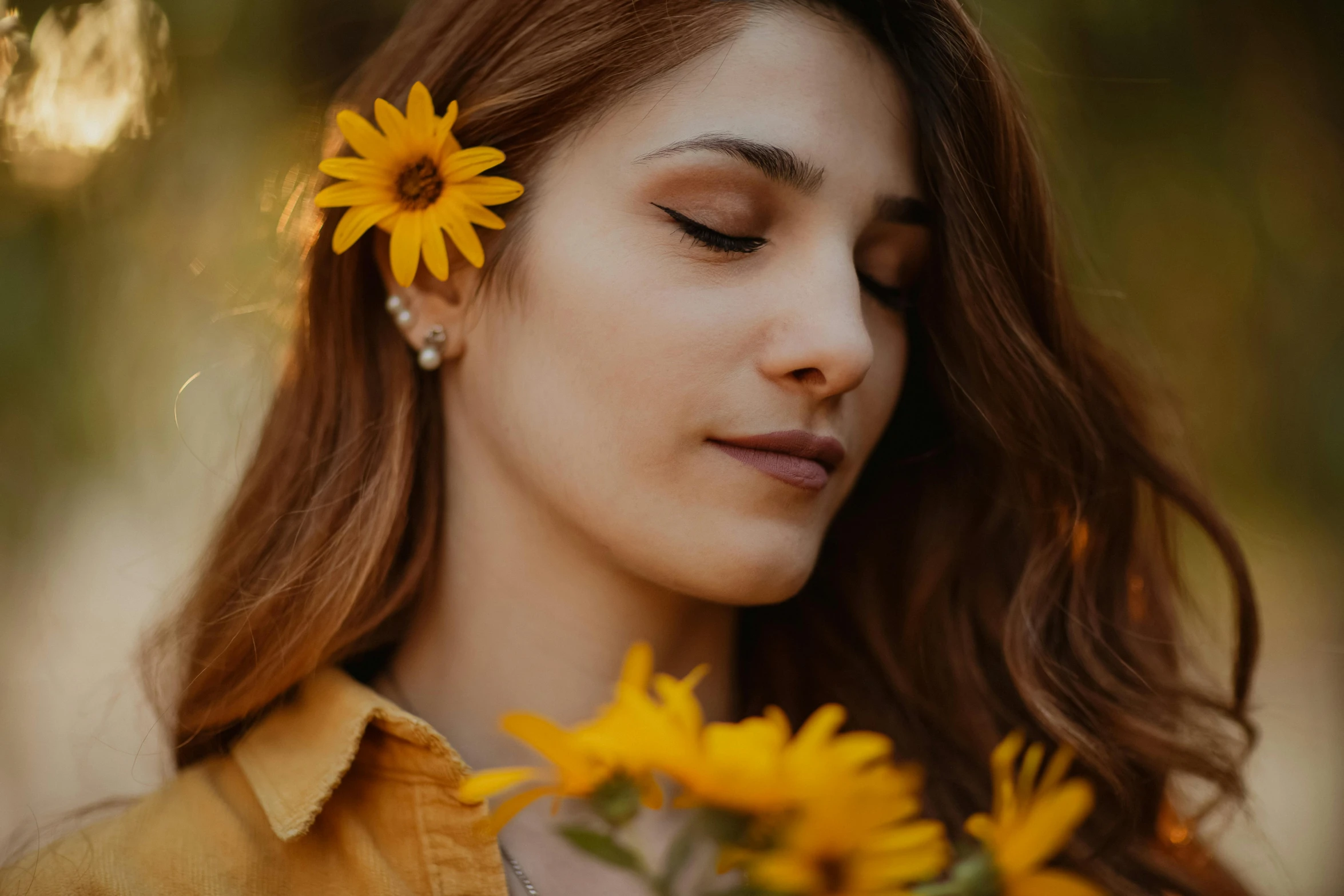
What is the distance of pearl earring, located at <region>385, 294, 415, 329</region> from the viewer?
1.69 meters

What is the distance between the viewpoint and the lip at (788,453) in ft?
4.77

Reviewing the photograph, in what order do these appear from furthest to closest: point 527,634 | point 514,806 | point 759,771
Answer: point 527,634 < point 514,806 < point 759,771

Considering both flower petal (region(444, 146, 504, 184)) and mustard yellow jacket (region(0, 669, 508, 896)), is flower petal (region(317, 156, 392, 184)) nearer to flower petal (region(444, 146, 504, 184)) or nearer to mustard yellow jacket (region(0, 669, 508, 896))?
flower petal (region(444, 146, 504, 184))

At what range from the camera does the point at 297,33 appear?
2.61 metres

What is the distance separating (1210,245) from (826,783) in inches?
112

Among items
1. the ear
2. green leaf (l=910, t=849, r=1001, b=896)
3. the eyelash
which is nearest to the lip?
the eyelash

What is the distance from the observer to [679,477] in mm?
1438

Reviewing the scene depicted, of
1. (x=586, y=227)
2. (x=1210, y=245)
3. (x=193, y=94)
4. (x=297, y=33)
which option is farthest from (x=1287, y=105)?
(x=193, y=94)

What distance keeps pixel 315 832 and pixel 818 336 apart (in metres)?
0.97

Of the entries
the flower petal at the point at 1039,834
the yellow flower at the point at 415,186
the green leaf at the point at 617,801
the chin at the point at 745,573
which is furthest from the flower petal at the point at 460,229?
the flower petal at the point at 1039,834

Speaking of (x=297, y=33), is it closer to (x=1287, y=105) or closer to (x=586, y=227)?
(x=586, y=227)

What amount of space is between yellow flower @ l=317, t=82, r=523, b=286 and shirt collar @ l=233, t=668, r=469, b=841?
0.61 m

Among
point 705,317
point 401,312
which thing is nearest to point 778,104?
point 705,317

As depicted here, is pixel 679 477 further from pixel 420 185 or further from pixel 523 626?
pixel 420 185
